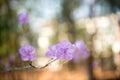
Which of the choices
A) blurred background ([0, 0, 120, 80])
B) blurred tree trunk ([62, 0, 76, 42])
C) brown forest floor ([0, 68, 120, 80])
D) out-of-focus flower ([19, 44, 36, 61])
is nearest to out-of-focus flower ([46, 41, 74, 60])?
out-of-focus flower ([19, 44, 36, 61])

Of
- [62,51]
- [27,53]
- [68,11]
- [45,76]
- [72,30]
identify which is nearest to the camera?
[62,51]

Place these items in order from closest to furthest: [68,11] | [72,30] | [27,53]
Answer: [27,53] < [68,11] < [72,30]

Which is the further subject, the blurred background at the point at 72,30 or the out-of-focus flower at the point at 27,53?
the blurred background at the point at 72,30

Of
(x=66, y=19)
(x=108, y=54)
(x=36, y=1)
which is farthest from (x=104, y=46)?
(x=66, y=19)

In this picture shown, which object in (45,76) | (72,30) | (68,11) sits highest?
(68,11)

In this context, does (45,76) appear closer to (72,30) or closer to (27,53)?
(72,30)

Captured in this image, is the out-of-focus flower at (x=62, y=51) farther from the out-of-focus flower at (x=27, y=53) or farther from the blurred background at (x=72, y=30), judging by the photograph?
the blurred background at (x=72, y=30)

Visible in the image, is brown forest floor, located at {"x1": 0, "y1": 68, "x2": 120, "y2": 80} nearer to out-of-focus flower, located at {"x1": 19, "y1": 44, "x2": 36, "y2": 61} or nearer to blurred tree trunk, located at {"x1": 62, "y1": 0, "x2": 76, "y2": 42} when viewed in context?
blurred tree trunk, located at {"x1": 62, "y1": 0, "x2": 76, "y2": 42}

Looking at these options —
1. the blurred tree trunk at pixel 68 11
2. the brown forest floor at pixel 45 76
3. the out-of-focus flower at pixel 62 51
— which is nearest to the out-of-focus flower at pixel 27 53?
the out-of-focus flower at pixel 62 51

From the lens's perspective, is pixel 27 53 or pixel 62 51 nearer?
pixel 62 51

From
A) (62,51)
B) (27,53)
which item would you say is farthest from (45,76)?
(62,51)

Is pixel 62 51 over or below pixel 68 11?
over
